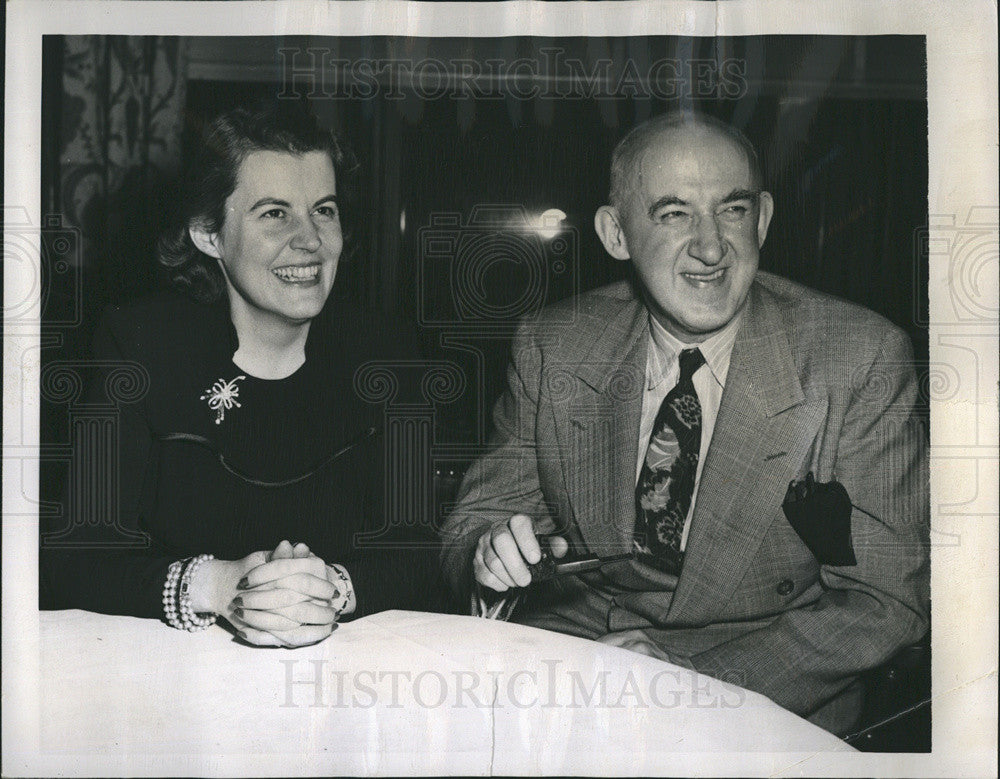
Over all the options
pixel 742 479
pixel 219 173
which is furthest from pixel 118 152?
pixel 742 479

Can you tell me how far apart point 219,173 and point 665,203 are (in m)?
1.11

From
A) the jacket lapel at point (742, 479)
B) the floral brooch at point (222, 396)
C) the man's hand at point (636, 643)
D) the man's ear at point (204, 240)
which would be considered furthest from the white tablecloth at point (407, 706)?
the man's ear at point (204, 240)

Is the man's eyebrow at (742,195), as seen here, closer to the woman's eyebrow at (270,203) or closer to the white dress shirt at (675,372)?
the white dress shirt at (675,372)

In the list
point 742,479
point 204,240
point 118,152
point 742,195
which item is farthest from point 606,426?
point 118,152

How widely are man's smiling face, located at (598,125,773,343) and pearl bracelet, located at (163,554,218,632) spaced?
1.30m

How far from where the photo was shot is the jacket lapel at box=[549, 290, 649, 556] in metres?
2.38

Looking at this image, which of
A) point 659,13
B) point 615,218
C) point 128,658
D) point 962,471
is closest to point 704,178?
point 615,218

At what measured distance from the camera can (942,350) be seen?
7.97ft

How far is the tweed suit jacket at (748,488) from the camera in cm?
235

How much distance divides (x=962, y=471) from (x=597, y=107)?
4.28 feet

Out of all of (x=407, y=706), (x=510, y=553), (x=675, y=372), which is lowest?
(x=407, y=706)

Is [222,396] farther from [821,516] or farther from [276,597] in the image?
[821,516]

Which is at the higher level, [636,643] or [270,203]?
[270,203]

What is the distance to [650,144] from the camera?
239 centimetres
